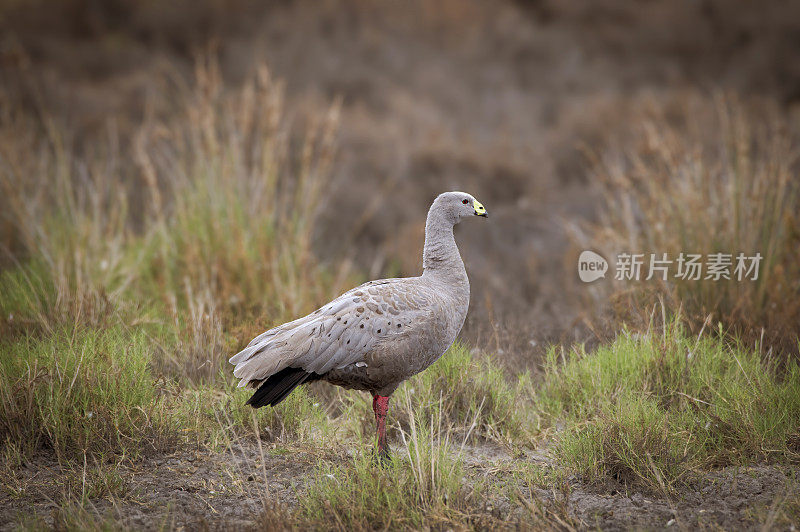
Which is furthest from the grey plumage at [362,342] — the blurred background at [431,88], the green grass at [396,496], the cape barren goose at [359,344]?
the blurred background at [431,88]

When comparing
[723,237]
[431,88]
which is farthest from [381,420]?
[431,88]

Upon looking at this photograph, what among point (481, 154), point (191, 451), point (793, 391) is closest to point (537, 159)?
point (481, 154)

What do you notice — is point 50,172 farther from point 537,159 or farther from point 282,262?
point 537,159

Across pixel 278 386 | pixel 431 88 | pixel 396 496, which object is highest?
pixel 431 88

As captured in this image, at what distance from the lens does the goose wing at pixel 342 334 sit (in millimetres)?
3291

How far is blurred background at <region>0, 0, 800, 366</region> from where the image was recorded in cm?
988

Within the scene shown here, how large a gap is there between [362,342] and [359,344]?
0.05 feet

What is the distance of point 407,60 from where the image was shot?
14.9 meters

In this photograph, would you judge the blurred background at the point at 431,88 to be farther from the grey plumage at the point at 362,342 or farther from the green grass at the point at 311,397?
the grey plumage at the point at 362,342
